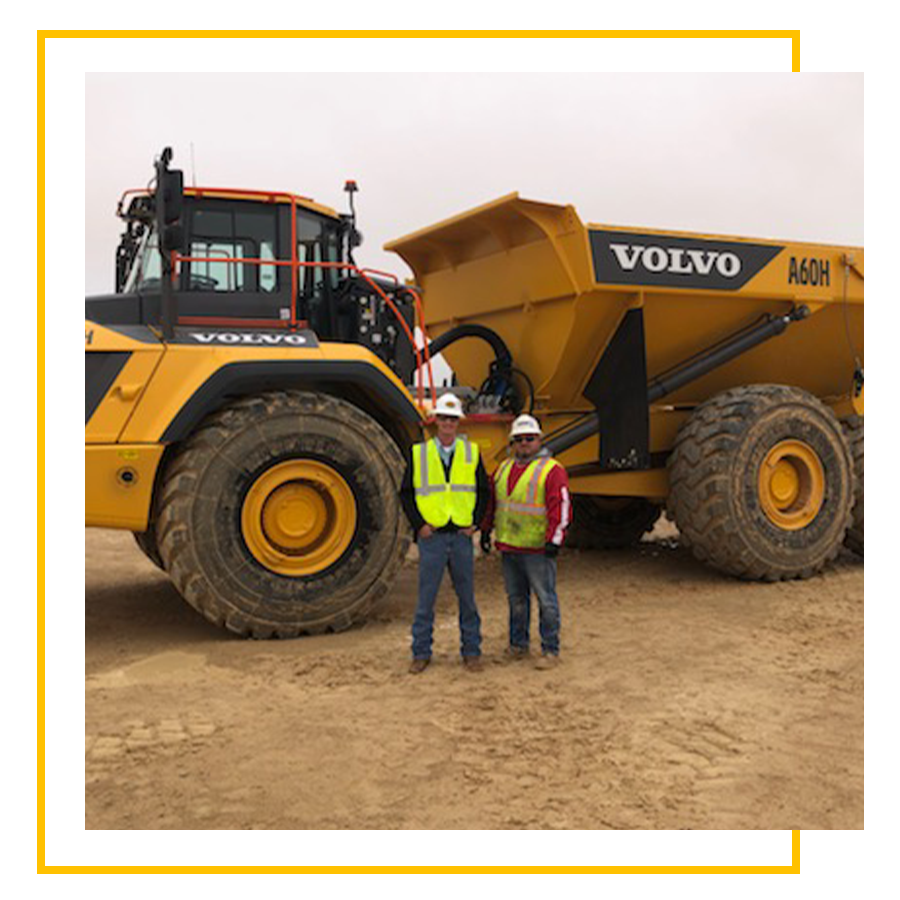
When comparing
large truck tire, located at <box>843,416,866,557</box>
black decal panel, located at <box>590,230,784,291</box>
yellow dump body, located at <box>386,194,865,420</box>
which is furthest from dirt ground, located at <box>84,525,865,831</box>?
black decal panel, located at <box>590,230,784,291</box>

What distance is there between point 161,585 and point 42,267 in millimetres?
5370

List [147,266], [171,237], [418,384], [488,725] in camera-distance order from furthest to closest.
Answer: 1. [418,384]
2. [147,266]
3. [171,237]
4. [488,725]

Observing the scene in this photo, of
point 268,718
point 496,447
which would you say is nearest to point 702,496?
point 496,447

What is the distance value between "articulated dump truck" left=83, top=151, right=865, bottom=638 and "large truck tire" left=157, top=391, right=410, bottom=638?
13 mm

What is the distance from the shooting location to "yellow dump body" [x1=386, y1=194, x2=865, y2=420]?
6.82 metres

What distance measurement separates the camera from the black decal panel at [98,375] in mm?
5215

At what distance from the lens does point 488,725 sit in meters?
4.14

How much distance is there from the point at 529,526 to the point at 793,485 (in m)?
3.35

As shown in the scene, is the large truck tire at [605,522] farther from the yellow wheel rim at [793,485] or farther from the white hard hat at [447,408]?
the white hard hat at [447,408]

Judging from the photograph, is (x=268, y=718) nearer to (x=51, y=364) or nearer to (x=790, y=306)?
(x=51, y=364)

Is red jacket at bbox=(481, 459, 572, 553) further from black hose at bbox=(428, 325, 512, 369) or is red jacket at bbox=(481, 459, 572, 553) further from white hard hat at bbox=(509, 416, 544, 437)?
black hose at bbox=(428, 325, 512, 369)

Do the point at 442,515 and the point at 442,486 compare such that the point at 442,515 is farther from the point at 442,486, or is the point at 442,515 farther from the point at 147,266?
the point at 147,266

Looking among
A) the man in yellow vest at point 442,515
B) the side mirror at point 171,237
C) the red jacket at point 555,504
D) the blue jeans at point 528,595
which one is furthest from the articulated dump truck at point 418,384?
the red jacket at point 555,504

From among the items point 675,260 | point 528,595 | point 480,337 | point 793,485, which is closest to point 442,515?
point 528,595
